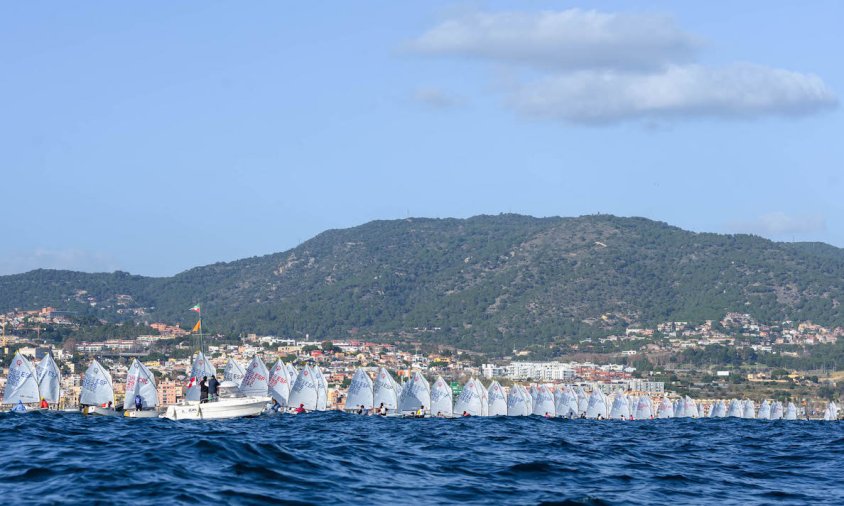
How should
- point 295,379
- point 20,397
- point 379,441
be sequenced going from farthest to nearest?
point 295,379 < point 20,397 < point 379,441

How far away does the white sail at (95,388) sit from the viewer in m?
99.2

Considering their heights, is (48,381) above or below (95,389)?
above

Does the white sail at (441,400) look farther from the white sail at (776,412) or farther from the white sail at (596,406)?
the white sail at (776,412)

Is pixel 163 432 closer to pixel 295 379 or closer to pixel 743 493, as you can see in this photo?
pixel 743 493

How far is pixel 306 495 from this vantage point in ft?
94.6

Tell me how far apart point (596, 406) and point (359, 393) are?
5168cm

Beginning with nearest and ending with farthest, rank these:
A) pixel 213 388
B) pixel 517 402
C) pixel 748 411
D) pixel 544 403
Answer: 1. pixel 213 388
2. pixel 517 402
3. pixel 544 403
4. pixel 748 411

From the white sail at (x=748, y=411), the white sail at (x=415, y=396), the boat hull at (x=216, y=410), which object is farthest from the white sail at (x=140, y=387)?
the white sail at (x=748, y=411)

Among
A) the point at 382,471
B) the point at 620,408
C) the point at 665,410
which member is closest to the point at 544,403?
the point at 620,408

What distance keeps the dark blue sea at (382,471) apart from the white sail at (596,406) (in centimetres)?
11409

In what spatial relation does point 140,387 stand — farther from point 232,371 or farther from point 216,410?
point 216,410

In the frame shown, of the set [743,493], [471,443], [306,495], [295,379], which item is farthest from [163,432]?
[295,379]

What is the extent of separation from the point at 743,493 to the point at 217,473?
13.3m

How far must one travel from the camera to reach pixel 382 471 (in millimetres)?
34406
